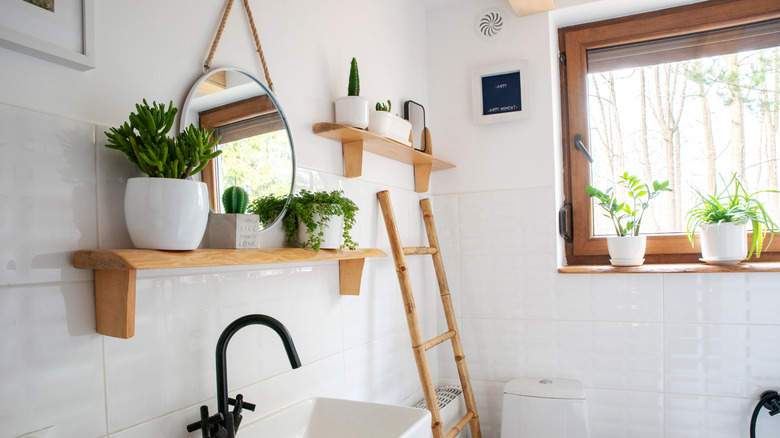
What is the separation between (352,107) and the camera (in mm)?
1493

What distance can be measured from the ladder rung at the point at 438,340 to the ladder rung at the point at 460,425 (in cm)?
31

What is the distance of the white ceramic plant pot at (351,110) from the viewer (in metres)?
1.49

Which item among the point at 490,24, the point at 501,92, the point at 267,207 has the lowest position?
the point at 267,207

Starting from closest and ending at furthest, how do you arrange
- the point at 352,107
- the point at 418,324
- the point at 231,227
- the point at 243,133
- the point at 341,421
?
the point at 231,227 < the point at 243,133 < the point at 341,421 < the point at 352,107 < the point at 418,324

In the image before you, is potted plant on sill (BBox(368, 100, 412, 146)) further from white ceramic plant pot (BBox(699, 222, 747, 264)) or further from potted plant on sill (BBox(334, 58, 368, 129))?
white ceramic plant pot (BBox(699, 222, 747, 264))

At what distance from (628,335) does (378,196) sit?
44.1 inches

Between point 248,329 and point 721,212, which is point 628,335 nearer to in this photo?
point 721,212

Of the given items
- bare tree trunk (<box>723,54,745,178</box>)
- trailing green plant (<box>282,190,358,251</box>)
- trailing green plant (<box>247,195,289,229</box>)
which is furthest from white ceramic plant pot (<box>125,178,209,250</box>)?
bare tree trunk (<box>723,54,745,178</box>)

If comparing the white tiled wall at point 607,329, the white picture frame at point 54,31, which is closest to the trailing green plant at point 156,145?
the white picture frame at point 54,31

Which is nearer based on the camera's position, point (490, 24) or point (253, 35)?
point (253, 35)

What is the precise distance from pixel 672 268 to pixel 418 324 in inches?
39.1

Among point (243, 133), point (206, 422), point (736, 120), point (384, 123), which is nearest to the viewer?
point (206, 422)

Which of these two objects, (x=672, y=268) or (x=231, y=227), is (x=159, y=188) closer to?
(x=231, y=227)

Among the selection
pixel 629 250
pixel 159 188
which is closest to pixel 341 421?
pixel 159 188
